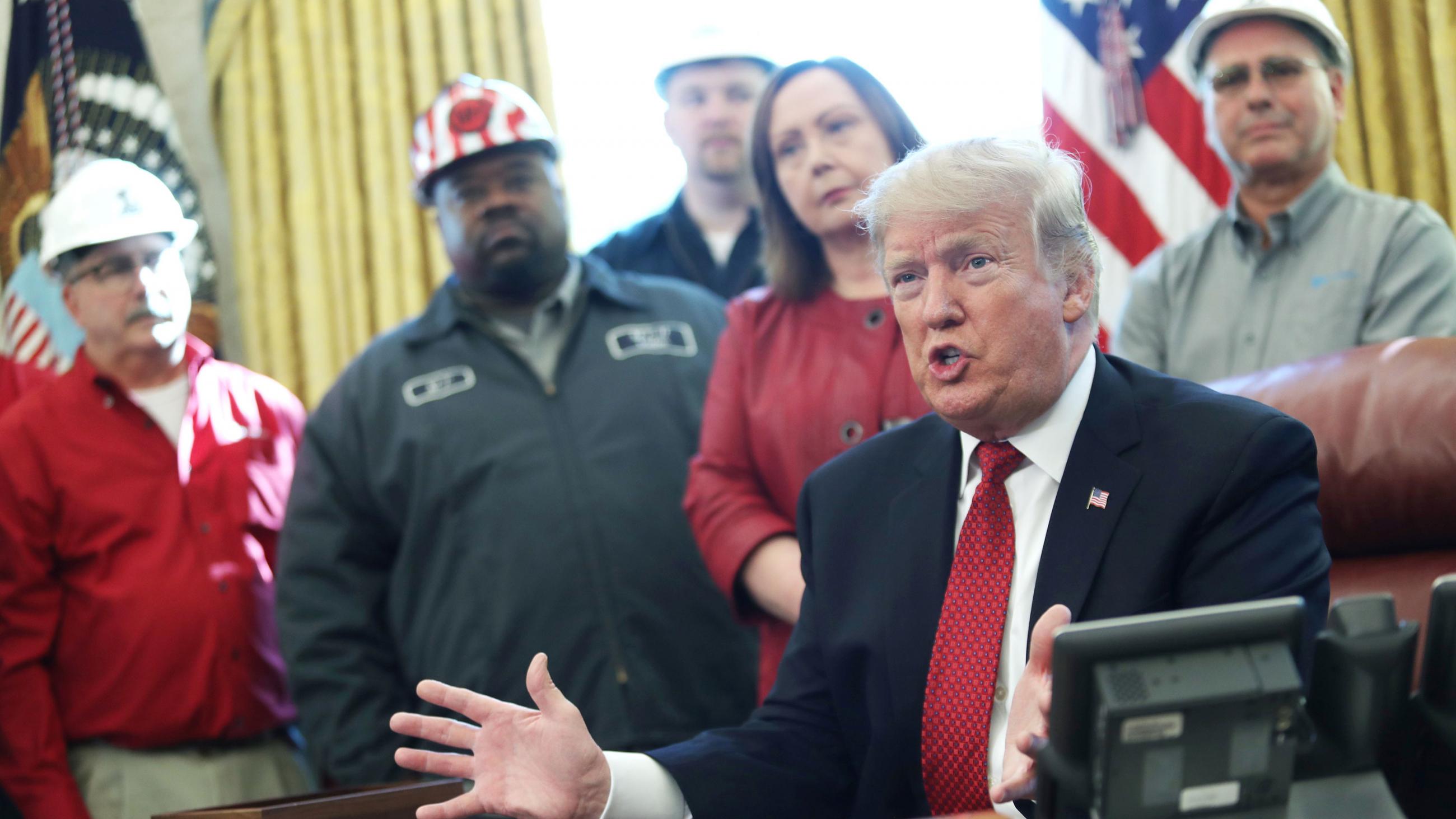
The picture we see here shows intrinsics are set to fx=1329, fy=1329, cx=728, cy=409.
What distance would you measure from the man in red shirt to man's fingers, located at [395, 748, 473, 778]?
134cm

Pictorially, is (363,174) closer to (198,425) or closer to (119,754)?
(198,425)

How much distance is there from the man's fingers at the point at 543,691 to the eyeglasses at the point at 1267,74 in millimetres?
1887

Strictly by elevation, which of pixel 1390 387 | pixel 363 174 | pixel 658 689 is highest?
pixel 363 174

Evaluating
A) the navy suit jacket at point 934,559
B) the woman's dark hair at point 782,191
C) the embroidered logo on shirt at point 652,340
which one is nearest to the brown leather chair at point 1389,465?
the navy suit jacket at point 934,559

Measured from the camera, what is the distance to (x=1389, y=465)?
191 cm

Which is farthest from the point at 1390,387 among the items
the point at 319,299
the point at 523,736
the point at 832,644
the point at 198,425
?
the point at 319,299

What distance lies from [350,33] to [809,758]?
3.07 metres

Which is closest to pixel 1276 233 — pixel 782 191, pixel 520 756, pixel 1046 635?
pixel 782 191

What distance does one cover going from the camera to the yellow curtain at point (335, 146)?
4.01 meters

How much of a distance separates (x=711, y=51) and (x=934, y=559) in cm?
214

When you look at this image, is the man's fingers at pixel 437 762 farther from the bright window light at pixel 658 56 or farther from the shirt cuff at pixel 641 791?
the bright window light at pixel 658 56

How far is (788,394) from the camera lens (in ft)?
8.32

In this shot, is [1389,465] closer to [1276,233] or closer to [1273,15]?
[1276,233]

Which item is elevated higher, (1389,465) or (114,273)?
(114,273)
